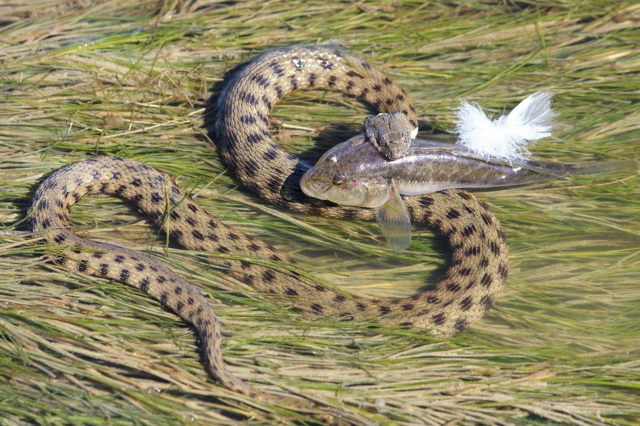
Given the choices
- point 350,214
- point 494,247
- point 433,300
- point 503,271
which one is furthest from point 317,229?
point 503,271

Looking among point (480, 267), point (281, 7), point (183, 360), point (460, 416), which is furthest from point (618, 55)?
point (183, 360)

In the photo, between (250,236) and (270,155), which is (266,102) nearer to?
(270,155)


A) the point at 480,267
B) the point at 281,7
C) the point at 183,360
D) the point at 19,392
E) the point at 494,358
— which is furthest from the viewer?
the point at 281,7

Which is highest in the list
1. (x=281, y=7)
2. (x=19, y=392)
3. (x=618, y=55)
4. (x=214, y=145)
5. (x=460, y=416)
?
(x=618, y=55)

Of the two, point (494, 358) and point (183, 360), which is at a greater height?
point (494, 358)

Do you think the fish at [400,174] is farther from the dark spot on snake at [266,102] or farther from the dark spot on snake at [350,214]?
the dark spot on snake at [266,102]

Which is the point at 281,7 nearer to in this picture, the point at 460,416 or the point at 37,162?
the point at 37,162

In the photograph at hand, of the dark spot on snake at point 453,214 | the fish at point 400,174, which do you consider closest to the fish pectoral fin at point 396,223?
the fish at point 400,174
